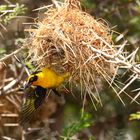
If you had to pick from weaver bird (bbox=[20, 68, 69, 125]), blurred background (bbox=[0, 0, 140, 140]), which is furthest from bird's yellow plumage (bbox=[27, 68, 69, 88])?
blurred background (bbox=[0, 0, 140, 140])

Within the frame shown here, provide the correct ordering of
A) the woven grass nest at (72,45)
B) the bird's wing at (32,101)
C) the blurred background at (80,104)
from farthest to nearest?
the blurred background at (80,104) → the bird's wing at (32,101) → the woven grass nest at (72,45)

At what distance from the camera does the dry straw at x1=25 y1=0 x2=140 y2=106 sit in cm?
241

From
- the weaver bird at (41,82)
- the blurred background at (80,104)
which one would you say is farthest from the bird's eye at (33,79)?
the blurred background at (80,104)

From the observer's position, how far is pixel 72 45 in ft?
7.90

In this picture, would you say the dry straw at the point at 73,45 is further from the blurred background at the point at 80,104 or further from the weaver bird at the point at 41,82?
the blurred background at the point at 80,104

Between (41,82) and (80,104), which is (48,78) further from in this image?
(80,104)

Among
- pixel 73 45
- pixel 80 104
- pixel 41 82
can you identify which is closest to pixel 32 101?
pixel 41 82

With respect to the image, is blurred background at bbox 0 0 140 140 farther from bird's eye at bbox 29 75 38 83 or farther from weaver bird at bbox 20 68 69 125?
bird's eye at bbox 29 75 38 83

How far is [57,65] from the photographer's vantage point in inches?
100.0

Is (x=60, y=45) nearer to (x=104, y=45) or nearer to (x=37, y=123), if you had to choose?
(x=104, y=45)

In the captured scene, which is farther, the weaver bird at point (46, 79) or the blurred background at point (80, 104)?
the blurred background at point (80, 104)

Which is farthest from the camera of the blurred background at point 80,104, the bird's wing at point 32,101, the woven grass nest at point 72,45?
the blurred background at point 80,104

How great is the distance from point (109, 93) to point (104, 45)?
5.08 ft

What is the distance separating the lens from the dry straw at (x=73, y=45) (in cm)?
241
